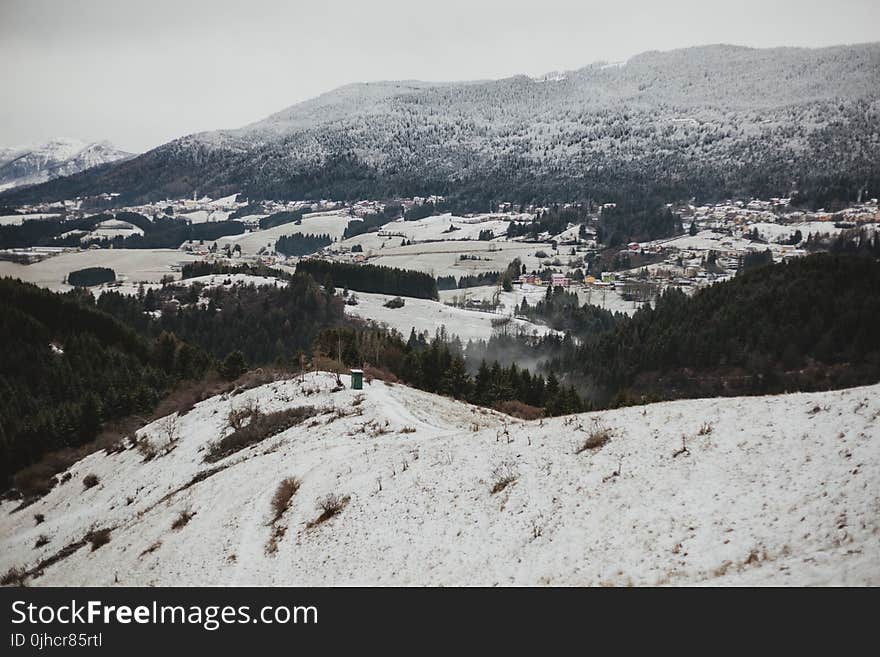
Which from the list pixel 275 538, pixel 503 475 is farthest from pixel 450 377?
pixel 503 475

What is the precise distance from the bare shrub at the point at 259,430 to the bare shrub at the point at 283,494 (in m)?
11.5

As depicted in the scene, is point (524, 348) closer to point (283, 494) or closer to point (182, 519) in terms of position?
point (182, 519)

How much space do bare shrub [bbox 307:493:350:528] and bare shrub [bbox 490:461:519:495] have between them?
248 inches

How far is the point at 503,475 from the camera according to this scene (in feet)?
76.7

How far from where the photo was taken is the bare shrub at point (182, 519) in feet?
95.9

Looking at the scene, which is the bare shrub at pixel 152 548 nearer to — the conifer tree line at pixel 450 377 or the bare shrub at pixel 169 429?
the bare shrub at pixel 169 429

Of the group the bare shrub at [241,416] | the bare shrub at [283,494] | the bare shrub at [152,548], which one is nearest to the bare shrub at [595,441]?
the bare shrub at [283,494]

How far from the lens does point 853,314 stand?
13275 centimetres

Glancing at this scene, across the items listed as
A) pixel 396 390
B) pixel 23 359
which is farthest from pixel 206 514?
pixel 23 359

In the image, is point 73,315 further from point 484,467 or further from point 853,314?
point 853,314

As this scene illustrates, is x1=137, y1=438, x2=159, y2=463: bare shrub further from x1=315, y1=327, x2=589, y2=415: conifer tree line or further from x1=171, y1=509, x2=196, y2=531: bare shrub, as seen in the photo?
x1=315, y1=327, x2=589, y2=415: conifer tree line

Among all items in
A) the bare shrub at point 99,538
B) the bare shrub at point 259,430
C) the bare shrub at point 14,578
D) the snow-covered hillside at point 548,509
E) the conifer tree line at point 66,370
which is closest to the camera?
the snow-covered hillside at point 548,509

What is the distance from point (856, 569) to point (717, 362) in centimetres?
13162

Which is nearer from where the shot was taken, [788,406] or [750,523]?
[750,523]
